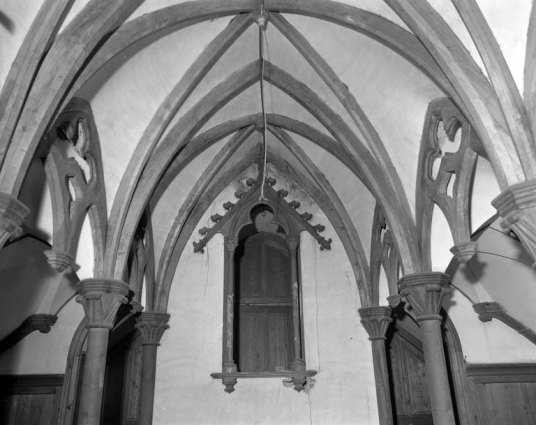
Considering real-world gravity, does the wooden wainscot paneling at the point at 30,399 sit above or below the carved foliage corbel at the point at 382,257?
below

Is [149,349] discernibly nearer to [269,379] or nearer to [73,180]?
[269,379]

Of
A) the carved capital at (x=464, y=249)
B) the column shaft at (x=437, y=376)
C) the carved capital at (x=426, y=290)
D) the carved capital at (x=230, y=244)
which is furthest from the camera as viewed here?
the carved capital at (x=230, y=244)

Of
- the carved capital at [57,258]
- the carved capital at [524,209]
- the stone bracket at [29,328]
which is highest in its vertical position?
the stone bracket at [29,328]

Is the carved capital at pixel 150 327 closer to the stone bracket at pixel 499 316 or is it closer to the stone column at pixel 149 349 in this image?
the stone column at pixel 149 349

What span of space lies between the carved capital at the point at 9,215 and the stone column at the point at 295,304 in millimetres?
5866

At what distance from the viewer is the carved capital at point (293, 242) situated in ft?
32.5

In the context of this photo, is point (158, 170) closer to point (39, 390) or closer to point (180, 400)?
point (180, 400)

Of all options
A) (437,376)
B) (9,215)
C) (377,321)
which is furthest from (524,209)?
(377,321)

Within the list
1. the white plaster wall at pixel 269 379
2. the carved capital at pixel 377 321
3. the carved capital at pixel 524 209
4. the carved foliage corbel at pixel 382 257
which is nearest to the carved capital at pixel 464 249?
the carved capital at pixel 524 209

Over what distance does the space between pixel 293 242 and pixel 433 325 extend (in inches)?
149

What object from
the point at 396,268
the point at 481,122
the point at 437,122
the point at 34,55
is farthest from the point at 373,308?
the point at 34,55

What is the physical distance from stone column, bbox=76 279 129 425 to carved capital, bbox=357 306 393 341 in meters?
4.40

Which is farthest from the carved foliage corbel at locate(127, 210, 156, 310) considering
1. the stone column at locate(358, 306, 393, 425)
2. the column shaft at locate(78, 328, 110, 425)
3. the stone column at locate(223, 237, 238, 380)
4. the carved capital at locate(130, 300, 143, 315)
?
the stone column at locate(358, 306, 393, 425)

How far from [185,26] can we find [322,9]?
1663mm
